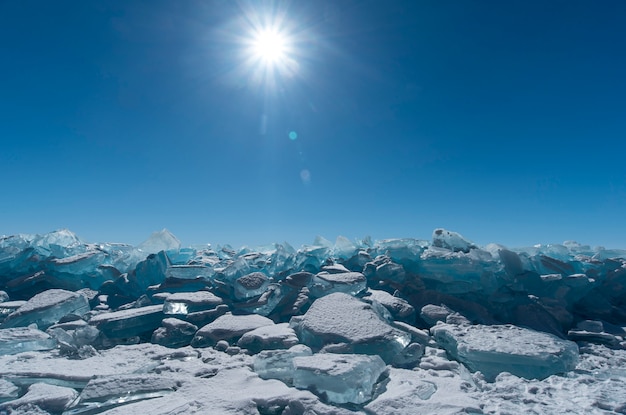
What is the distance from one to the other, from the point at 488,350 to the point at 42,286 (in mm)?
7972

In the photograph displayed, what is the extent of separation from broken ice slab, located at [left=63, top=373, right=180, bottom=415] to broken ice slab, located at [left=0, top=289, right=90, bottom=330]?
2890 millimetres

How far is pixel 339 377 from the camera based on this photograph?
2.42m

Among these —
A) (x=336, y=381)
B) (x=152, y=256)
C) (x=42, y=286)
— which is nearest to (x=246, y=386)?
(x=336, y=381)

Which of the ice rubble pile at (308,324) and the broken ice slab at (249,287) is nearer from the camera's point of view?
the ice rubble pile at (308,324)

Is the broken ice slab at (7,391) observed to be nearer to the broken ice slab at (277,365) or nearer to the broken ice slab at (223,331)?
the broken ice slab at (223,331)

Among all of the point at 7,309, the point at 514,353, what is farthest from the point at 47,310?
the point at 514,353

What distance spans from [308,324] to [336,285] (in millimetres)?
1582

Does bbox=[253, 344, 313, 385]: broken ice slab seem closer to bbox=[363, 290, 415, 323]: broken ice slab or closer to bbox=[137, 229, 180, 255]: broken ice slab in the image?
bbox=[363, 290, 415, 323]: broken ice slab

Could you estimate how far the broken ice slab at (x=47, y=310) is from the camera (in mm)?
4422

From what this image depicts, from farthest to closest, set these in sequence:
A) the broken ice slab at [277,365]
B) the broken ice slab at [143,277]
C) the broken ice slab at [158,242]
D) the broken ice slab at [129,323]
→ the broken ice slab at [158,242]
the broken ice slab at [143,277]
the broken ice slab at [129,323]
the broken ice slab at [277,365]

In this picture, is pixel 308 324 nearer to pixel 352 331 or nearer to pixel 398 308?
pixel 352 331

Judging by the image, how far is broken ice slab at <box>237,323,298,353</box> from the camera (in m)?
3.59

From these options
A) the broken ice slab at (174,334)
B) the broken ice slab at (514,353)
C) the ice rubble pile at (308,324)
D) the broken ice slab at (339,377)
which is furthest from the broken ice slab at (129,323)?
the broken ice slab at (514,353)

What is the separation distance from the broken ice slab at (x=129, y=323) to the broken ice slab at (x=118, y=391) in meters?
1.69
